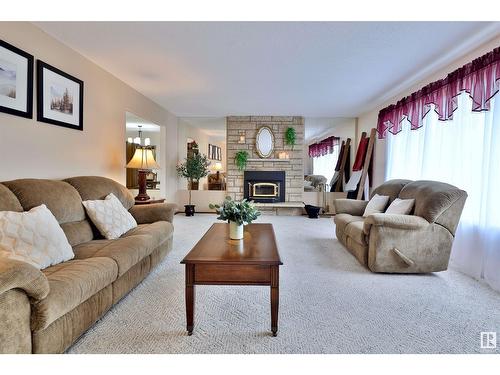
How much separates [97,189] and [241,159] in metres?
4.01

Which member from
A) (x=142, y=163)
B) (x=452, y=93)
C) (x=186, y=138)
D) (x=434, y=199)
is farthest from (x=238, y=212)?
(x=186, y=138)

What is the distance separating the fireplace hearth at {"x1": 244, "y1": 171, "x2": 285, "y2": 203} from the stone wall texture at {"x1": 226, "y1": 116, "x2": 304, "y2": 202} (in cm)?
11

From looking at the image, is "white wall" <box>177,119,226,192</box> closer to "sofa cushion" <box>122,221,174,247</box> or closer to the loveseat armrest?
"sofa cushion" <box>122,221,174,247</box>

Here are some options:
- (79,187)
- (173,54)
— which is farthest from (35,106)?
(173,54)

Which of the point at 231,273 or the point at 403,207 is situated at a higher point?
the point at 403,207

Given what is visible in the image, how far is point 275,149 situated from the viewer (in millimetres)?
6887

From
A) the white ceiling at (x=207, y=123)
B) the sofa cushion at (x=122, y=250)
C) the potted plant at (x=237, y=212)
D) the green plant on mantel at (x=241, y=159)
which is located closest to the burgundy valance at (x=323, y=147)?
the green plant on mantel at (x=241, y=159)

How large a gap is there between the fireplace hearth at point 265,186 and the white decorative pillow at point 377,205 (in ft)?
9.78

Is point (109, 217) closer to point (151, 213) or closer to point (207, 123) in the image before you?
point (151, 213)

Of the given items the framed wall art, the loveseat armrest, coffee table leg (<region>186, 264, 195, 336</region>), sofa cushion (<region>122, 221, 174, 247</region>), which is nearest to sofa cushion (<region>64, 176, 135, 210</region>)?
sofa cushion (<region>122, 221, 174, 247</region>)

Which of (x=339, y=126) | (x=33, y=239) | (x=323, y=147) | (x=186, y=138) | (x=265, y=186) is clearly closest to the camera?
(x=33, y=239)

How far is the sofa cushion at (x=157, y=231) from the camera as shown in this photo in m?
2.85

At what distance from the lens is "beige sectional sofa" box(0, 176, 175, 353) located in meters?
1.36
